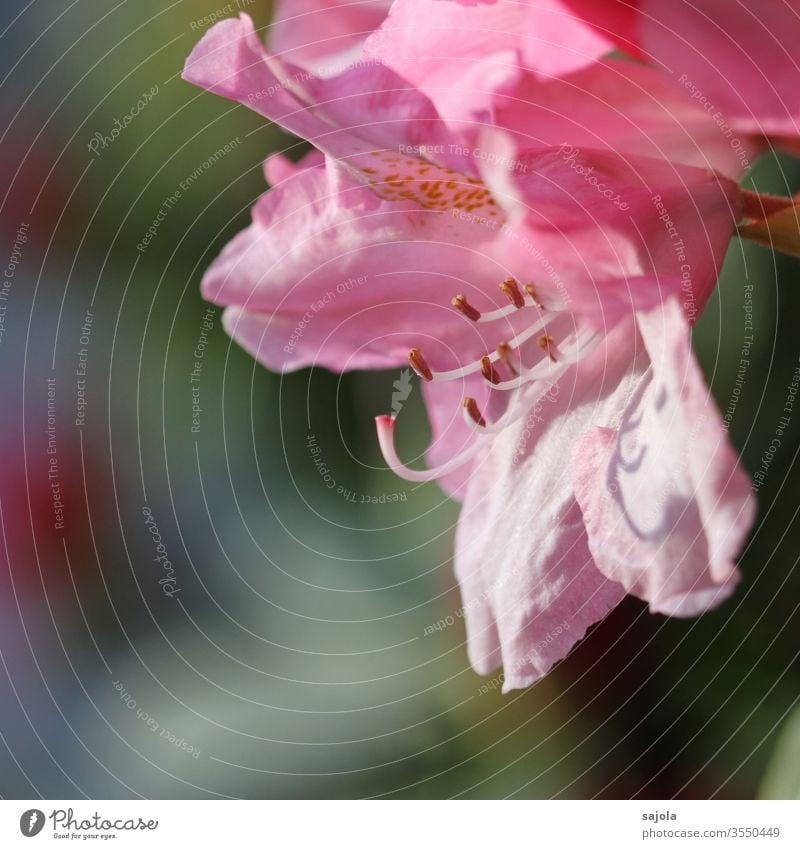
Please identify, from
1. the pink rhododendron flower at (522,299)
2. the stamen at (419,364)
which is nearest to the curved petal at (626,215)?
the pink rhododendron flower at (522,299)

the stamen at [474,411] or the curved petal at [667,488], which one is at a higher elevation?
the stamen at [474,411]

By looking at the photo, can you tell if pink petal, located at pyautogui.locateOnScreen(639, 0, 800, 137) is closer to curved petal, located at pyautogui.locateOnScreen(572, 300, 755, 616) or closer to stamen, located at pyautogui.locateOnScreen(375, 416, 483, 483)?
curved petal, located at pyautogui.locateOnScreen(572, 300, 755, 616)

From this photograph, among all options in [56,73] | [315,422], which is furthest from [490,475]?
[56,73]

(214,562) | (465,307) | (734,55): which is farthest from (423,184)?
(214,562)

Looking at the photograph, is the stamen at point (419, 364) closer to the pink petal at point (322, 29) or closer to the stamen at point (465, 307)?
the stamen at point (465, 307)

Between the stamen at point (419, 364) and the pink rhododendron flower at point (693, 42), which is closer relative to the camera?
the pink rhododendron flower at point (693, 42)
